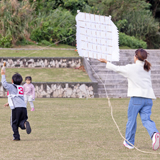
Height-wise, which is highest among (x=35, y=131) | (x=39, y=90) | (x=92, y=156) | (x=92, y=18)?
(x=92, y=18)

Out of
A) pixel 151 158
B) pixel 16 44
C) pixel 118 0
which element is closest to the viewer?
pixel 151 158

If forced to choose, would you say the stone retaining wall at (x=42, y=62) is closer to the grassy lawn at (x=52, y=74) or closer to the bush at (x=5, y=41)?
the grassy lawn at (x=52, y=74)

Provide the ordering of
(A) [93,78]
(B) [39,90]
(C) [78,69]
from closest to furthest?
(B) [39,90]
(A) [93,78]
(C) [78,69]

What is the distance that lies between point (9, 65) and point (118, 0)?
508 inches

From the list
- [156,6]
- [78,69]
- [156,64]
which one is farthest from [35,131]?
[156,6]

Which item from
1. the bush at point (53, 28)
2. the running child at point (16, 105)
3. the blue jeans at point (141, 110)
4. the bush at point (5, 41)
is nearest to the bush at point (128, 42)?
the bush at point (53, 28)

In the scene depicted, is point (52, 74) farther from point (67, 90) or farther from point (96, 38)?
point (96, 38)

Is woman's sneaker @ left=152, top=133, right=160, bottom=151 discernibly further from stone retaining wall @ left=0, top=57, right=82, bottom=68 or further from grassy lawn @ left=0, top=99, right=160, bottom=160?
stone retaining wall @ left=0, top=57, right=82, bottom=68

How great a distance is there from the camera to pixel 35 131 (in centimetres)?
790

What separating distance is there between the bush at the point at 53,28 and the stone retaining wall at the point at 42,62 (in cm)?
506

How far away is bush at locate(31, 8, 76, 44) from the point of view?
23250mm

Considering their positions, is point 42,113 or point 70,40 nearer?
point 42,113

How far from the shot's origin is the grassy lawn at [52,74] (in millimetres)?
16531

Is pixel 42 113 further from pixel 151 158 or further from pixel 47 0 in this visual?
pixel 47 0
